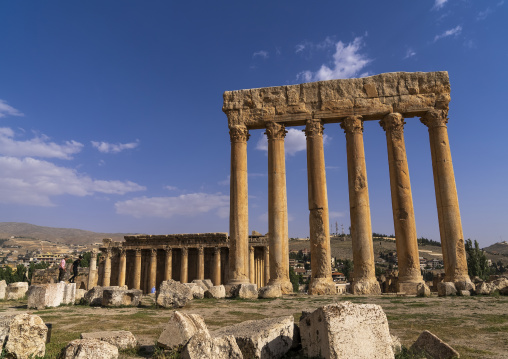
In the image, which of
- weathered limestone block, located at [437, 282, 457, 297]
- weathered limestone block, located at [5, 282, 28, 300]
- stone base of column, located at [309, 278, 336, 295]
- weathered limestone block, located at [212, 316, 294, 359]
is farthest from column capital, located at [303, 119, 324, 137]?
weathered limestone block, located at [5, 282, 28, 300]

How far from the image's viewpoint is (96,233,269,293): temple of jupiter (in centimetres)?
3616

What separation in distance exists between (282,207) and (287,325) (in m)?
13.8

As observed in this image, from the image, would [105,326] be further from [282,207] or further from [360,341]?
[282,207]

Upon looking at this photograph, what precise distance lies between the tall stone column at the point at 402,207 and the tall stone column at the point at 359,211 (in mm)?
1364

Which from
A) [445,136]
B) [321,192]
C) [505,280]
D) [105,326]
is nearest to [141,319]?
[105,326]

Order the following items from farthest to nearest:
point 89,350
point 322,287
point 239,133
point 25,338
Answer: point 239,133 < point 322,287 < point 25,338 < point 89,350

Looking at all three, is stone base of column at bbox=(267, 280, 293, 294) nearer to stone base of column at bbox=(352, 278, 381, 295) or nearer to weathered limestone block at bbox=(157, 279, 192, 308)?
stone base of column at bbox=(352, 278, 381, 295)

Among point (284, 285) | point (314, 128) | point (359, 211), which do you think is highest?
point (314, 128)

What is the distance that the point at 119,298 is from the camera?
1367 centimetres

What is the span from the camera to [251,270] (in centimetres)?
3475

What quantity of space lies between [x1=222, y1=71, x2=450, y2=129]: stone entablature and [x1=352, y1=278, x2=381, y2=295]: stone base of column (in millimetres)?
8458

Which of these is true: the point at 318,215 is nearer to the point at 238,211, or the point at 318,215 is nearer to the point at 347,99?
the point at 238,211

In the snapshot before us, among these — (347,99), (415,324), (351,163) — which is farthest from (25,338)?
(347,99)

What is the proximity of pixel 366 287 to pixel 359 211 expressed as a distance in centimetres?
361
